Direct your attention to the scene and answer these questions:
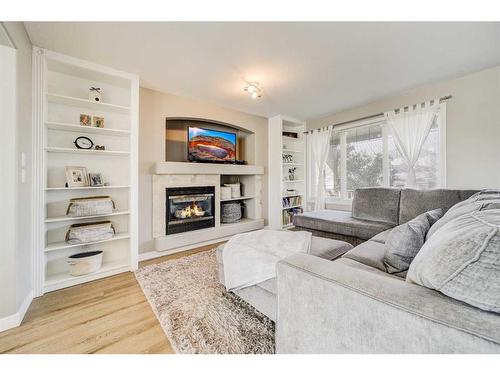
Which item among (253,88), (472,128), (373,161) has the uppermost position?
(253,88)

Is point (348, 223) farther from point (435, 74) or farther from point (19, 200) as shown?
point (19, 200)

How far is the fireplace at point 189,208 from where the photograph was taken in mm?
2875

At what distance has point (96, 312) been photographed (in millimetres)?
1553

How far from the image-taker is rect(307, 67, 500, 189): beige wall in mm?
2258

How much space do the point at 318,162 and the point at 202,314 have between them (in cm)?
332

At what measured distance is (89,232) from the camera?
2080 millimetres

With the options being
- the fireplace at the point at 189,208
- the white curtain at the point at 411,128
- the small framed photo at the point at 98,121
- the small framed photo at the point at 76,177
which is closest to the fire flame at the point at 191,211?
the fireplace at the point at 189,208

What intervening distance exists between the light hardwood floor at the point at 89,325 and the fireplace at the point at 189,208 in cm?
109

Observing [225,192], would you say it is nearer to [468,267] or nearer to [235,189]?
[235,189]

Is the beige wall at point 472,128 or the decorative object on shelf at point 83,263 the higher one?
the beige wall at point 472,128

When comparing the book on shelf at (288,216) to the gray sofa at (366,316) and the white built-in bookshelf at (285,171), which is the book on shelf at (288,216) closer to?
the white built-in bookshelf at (285,171)

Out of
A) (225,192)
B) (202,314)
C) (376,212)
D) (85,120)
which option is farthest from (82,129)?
(376,212)

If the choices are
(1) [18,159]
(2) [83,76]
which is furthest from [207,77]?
(1) [18,159]

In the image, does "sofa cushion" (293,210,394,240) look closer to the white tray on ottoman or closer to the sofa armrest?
the white tray on ottoman
